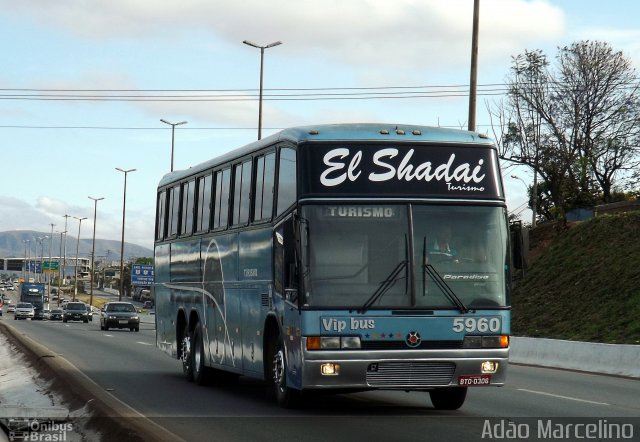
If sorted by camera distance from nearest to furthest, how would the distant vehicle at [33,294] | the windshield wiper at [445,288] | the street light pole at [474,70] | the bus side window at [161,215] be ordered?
the windshield wiper at [445,288] → the bus side window at [161,215] → the street light pole at [474,70] → the distant vehicle at [33,294]

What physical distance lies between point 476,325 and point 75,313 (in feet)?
214

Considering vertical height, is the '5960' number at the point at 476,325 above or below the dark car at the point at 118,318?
below

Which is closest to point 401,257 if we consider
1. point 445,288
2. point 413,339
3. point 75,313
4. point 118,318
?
point 445,288

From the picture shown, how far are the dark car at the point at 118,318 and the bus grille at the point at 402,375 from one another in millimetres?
45266

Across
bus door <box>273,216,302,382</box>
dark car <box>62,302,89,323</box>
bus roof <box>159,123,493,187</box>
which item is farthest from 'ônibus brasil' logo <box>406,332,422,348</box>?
dark car <box>62,302,89,323</box>

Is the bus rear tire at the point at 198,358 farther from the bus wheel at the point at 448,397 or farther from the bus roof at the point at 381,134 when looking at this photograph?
the bus roof at the point at 381,134

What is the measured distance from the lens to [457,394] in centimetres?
1599

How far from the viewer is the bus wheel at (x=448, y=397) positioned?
15.9 m

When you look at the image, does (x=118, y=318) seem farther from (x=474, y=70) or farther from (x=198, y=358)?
(x=198, y=358)

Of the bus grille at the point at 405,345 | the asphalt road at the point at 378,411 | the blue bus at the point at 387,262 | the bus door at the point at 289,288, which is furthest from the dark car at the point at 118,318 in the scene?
the bus grille at the point at 405,345

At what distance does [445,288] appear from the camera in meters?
14.6

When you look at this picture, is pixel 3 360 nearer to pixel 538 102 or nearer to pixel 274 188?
pixel 274 188

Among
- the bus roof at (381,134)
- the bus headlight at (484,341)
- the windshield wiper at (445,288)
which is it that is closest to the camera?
the windshield wiper at (445,288)

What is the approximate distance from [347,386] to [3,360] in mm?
17723
